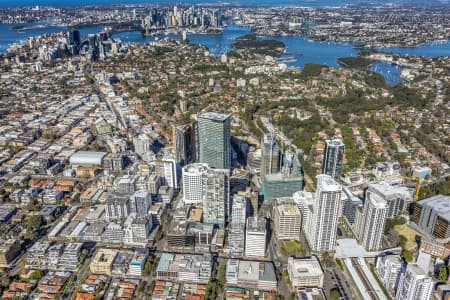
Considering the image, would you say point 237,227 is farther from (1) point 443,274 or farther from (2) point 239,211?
(1) point 443,274

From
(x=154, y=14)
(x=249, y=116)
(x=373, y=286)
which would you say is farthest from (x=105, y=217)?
(x=154, y=14)

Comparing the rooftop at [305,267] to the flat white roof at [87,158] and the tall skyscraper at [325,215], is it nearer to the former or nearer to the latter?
the tall skyscraper at [325,215]

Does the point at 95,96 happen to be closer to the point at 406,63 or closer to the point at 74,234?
the point at 74,234

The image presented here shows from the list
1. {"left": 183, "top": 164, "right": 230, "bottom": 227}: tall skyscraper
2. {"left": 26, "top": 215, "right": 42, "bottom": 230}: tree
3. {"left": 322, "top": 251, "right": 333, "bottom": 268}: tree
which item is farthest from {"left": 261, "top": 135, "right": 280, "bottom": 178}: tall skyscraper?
{"left": 26, "top": 215, "right": 42, "bottom": 230}: tree

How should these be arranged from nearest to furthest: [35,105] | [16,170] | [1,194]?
[1,194] < [16,170] < [35,105]

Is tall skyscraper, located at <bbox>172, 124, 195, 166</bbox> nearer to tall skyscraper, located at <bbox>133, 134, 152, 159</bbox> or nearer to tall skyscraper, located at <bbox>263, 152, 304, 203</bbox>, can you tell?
tall skyscraper, located at <bbox>133, 134, 152, 159</bbox>

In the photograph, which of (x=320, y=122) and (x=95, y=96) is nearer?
(x=320, y=122)
